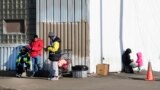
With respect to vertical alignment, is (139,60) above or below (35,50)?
below

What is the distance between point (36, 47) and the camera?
17.6m

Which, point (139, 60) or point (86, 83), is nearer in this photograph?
point (86, 83)

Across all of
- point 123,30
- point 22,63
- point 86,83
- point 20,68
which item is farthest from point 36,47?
point 123,30

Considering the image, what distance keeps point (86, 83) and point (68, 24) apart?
3.31 meters

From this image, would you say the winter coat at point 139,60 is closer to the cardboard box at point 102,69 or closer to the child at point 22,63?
the cardboard box at point 102,69

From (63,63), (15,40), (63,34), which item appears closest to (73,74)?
(63,63)

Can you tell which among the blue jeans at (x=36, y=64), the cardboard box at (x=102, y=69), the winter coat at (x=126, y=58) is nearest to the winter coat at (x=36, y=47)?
the blue jeans at (x=36, y=64)

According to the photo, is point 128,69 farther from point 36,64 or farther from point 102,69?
point 36,64

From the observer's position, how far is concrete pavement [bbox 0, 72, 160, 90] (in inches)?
582

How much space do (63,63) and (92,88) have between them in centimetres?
336

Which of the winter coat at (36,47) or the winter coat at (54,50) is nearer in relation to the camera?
the winter coat at (54,50)

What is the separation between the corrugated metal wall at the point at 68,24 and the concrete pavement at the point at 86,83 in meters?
1.28

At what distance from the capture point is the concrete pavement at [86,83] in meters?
14.8

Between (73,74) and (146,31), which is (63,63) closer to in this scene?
(73,74)
